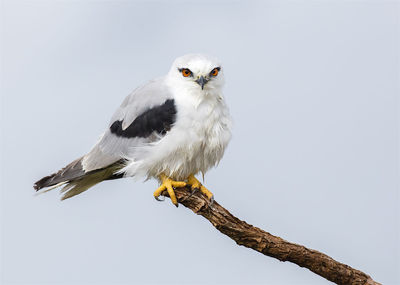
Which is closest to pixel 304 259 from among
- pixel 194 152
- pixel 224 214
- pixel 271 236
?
pixel 271 236

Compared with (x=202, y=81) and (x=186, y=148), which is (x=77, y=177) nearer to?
(x=186, y=148)

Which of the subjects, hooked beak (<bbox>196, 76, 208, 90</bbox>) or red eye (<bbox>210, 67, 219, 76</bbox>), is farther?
red eye (<bbox>210, 67, 219, 76</bbox>)

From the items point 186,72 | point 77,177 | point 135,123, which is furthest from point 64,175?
point 186,72

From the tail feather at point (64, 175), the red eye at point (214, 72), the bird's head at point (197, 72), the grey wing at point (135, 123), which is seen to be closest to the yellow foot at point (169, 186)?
the grey wing at point (135, 123)

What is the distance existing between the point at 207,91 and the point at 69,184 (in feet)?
5.90

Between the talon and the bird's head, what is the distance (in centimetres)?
94

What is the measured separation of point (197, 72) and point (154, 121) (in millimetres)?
615

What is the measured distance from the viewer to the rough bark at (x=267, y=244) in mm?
5719

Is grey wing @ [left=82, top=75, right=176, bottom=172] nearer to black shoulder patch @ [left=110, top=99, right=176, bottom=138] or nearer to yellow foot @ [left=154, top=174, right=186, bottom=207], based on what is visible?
black shoulder patch @ [left=110, top=99, right=176, bottom=138]

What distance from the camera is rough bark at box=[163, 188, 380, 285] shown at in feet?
18.8

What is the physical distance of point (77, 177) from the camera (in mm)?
6074

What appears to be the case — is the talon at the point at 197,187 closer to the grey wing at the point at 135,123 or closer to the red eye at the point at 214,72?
the grey wing at the point at 135,123

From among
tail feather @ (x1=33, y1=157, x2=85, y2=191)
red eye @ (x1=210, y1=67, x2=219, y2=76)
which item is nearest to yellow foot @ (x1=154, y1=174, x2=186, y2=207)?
tail feather @ (x1=33, y1=157, x2=85, y2=191)

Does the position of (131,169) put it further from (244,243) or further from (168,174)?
(244,243)
